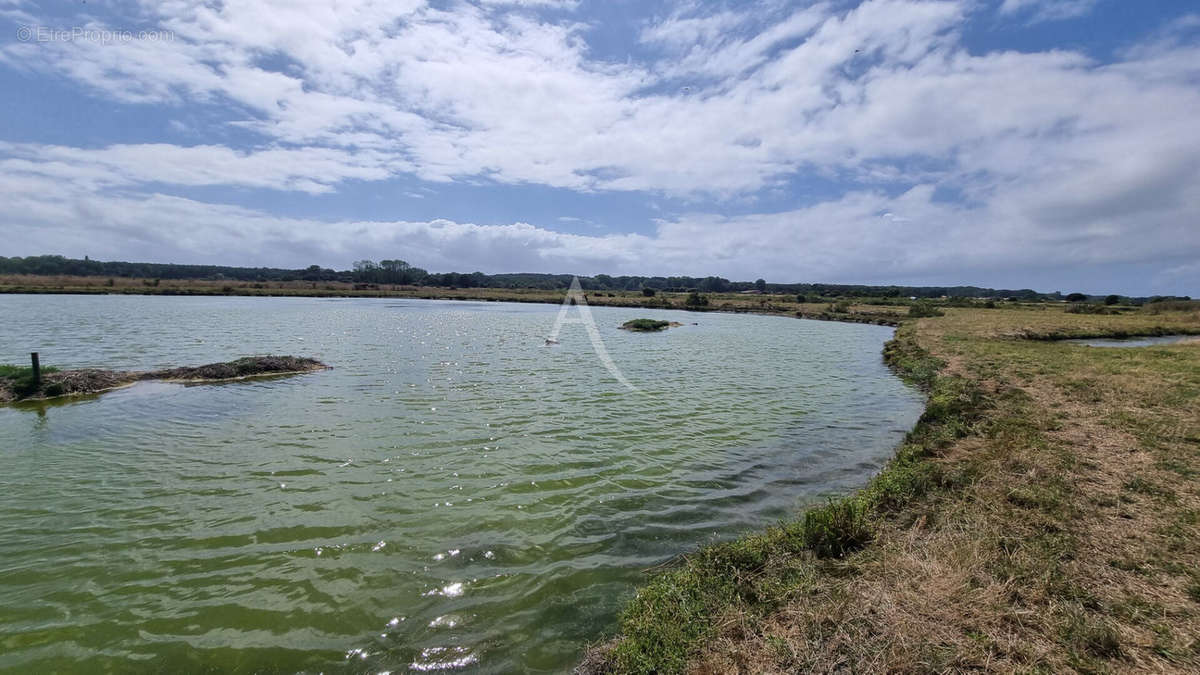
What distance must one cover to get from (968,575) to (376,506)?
33.3ft

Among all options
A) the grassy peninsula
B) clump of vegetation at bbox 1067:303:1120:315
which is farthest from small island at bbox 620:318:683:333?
clump of vegetation at bbox 1067:303:1120:315

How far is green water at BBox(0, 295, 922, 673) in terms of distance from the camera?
6270 mm

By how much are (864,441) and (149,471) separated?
64.8 ft

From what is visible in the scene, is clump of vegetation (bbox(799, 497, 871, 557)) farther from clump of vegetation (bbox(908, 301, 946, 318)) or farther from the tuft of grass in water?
clump of vegetation (bbox(908, 301, 946, 318))

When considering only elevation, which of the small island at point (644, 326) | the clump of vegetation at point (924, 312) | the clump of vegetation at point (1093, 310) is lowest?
the small island at point (644, 326)

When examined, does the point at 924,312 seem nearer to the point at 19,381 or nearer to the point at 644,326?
the point at 644,326

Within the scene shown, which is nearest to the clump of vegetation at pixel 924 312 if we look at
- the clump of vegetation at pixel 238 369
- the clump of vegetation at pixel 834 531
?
the clump of vegetation at pixel 834 531

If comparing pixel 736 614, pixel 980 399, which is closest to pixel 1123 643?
pixel 736 614

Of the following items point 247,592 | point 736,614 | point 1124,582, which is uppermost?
point 1124,582

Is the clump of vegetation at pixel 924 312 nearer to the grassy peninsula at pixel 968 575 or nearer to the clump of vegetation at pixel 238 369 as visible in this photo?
the grassy peninsula at pixel 968 575

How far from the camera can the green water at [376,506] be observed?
6270 mm

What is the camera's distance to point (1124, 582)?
5.95 metres

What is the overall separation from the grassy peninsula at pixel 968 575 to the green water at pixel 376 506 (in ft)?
4.62

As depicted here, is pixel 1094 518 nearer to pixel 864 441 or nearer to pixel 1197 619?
pixel 1197 619
